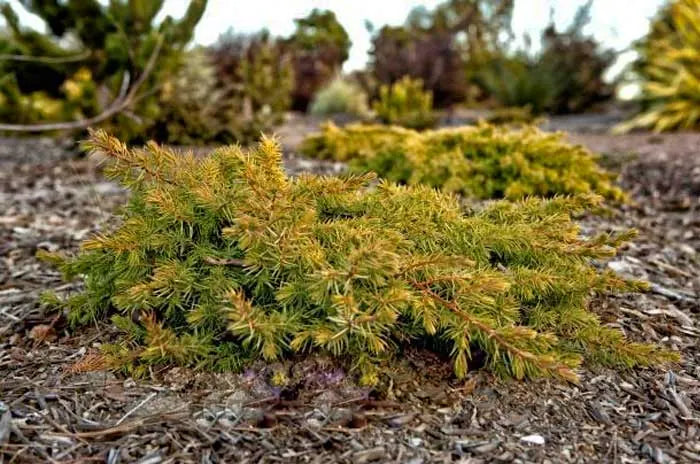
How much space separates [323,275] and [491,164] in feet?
8.33

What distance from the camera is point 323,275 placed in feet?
5.11

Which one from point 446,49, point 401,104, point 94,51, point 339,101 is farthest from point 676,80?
point 94,51

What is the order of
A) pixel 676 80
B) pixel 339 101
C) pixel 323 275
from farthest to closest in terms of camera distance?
pixel 339 101, pixel 676 80, pixel 323 275

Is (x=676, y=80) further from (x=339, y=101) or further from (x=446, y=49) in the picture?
(x=339, y=101)

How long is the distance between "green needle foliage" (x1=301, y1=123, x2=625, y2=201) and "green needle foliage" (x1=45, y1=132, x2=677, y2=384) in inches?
67.4

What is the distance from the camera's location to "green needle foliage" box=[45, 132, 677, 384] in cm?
159

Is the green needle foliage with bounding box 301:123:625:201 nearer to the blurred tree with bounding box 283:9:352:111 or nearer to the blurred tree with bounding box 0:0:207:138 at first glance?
the blurred tree with bounding box 0:0:207:138

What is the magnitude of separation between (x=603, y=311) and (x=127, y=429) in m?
1.49

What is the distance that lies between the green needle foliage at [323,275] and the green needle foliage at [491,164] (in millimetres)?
1713

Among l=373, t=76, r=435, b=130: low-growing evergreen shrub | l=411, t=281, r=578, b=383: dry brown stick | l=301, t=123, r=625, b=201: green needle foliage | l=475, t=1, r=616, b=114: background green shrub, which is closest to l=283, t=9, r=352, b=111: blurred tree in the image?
l=475, t=1, r=616, b=114: background green shrub

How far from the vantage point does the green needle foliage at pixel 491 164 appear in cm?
373

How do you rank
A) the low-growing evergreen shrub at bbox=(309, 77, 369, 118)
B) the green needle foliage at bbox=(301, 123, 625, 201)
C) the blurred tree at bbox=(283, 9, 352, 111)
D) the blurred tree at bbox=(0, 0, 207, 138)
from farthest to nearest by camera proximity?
the blurred tree at bbox=(283, 9, 352, 111) < the low-growing evergreen shrub at bbox=(309, 77, 369, 118) < the blurred tree at bbox=(0, 0, 207, 138) < the green needle foliage at bbox=(301, 123, 625, 201)

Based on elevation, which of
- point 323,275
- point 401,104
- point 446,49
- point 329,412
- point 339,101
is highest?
point 446,49

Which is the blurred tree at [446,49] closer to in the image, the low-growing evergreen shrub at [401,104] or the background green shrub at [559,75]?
the background green shrub at [559,75]
